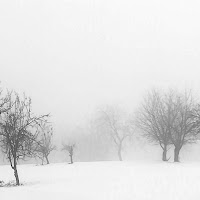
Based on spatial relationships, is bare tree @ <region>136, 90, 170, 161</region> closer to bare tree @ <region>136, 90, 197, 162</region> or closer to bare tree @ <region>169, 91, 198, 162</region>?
bare tree @ <region>136, 90, 197, 162</region>

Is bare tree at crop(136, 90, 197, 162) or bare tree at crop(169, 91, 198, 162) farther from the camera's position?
bare tree at crop(136, 90, 197, 162)

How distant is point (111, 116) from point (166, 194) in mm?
52664

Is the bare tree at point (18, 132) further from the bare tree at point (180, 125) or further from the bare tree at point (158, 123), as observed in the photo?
the bare tree at point (180, 125)

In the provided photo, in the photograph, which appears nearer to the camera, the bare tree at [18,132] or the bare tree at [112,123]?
the bare tree at [18,132]

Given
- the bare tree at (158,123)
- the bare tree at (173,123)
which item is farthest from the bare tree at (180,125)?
the bare tree at (158,123)

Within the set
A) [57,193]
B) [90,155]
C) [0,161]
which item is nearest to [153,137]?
[57,193]

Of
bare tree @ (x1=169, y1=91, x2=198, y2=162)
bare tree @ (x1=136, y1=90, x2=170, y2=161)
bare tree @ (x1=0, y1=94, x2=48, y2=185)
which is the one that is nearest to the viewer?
bare tree @ (x1=0, y1=94, x2=48, y2=185)

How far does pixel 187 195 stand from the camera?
15.2 meters

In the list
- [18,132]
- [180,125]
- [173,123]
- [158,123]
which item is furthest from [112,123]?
[18,132]

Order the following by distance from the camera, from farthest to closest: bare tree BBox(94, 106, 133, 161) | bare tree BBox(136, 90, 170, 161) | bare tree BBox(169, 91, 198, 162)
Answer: bare tree BBox(94, 106, 133, 161), bare tree BBox(136, 90, 170, 161), bare tree BBox(169, 91, 198, 162)

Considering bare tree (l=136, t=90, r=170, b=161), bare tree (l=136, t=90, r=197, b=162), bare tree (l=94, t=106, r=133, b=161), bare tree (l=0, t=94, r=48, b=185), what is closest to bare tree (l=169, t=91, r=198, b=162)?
bare tree (l=136, t=90, r=197, b=162)

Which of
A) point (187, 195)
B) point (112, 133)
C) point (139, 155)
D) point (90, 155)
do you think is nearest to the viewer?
point (187, 195)

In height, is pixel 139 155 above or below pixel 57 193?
below

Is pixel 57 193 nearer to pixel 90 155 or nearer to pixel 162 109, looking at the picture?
pixel 162 109
